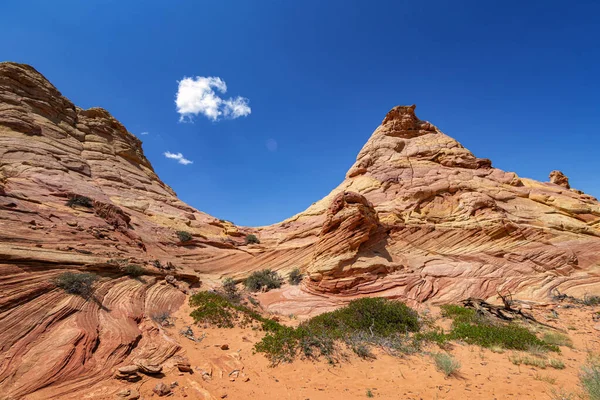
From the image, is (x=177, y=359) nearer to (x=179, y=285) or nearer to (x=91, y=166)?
(x=179, y=285)

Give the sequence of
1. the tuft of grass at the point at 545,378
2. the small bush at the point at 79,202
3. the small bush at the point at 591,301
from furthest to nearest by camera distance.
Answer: the small bush at the point at 79,202
the small bush at the point at 591,301
the tuft of grass at the point at 545,378

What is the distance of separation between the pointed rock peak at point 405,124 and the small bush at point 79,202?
35.6m

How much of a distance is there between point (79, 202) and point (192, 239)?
31.9 feet

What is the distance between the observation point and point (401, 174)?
31.8 metres

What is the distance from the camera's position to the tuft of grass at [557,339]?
11.1 meters

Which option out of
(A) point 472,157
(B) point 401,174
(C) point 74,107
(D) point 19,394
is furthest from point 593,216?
(C) point 74,107

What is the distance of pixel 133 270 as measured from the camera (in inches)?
597

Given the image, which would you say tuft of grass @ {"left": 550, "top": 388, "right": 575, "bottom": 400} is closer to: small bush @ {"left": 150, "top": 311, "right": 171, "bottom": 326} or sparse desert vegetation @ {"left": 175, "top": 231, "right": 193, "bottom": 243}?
small bush @ {"left": 150, "top": 311, "right": 171, "bottom": 326}

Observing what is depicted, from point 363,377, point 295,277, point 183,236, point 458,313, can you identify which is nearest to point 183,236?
point 183,236

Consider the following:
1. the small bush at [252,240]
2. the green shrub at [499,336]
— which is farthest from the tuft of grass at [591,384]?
the small bush at [252,240]

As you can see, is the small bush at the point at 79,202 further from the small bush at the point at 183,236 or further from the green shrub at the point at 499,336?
the green shrub at the point at 499,336

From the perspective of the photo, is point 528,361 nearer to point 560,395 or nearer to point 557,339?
point 560,395

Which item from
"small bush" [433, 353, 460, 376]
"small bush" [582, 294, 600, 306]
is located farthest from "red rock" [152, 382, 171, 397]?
"small bush" [582, 294, 600, 306]

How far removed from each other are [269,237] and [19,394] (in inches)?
1038
